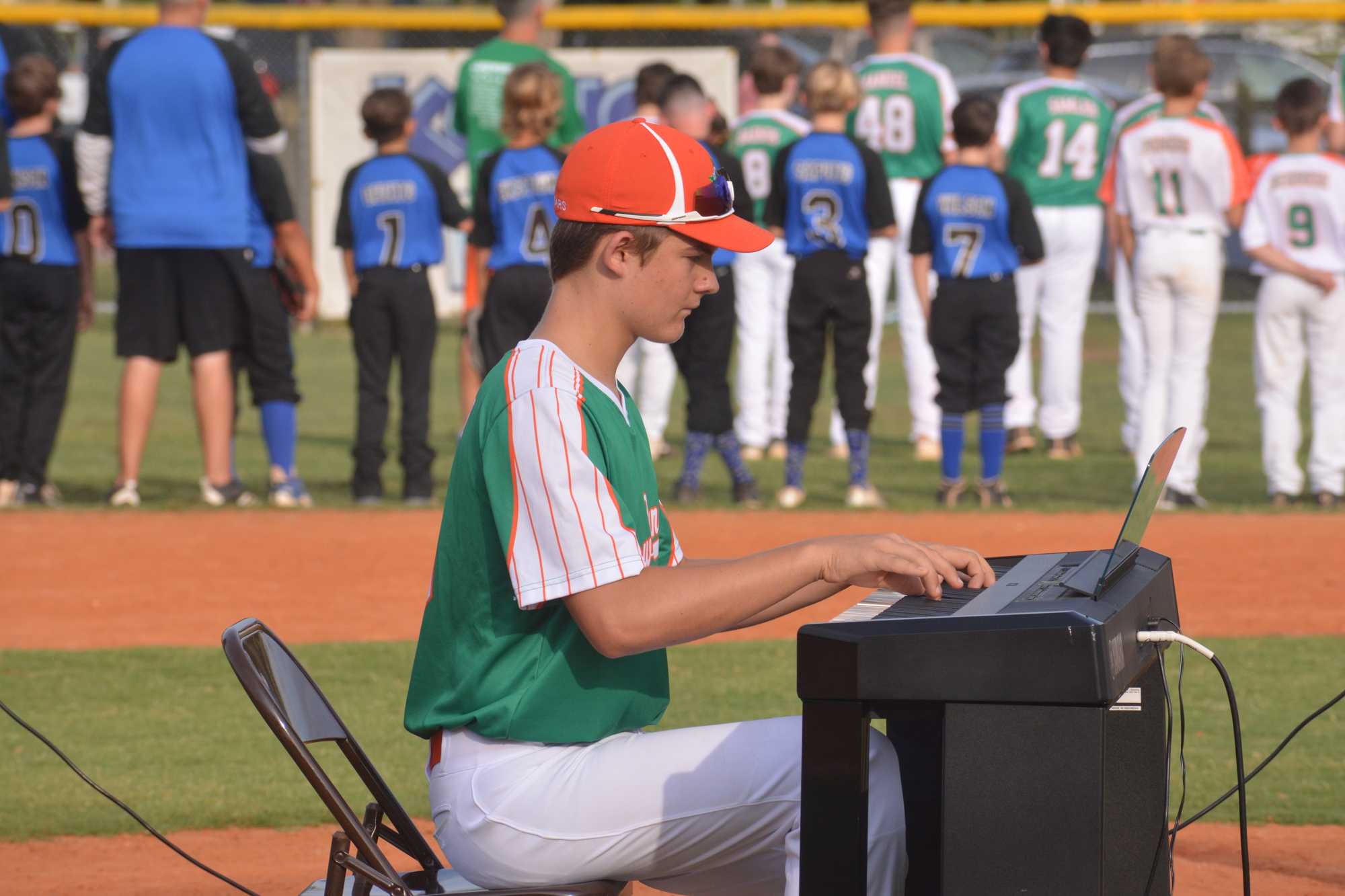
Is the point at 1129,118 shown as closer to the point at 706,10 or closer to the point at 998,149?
the point at 998,149

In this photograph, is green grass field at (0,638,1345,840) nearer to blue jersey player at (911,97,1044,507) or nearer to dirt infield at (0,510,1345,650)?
dirt infield at (0,510,1345,650)

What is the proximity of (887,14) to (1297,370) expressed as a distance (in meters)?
3.46

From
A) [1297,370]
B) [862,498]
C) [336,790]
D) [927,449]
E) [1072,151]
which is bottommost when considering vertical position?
[927,449]

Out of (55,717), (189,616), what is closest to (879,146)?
(189,616)

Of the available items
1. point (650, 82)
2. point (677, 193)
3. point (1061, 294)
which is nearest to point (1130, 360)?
point (1061, 294)

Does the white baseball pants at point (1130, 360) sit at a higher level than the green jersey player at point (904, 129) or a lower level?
lower

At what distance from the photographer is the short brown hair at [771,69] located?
30.8 ft

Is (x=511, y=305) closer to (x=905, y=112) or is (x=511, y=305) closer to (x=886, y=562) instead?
(x=905, y=112)

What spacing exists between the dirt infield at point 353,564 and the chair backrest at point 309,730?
339cm

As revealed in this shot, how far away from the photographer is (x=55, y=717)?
497 centimetres

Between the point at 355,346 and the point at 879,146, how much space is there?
3.86 m

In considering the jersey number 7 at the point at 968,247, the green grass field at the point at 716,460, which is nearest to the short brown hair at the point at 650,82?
the jersey number 7 at the point at 968,247

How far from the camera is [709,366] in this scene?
27.1 feet

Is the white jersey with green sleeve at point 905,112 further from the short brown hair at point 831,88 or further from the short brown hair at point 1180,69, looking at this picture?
the short brown hair at point 1180,69
